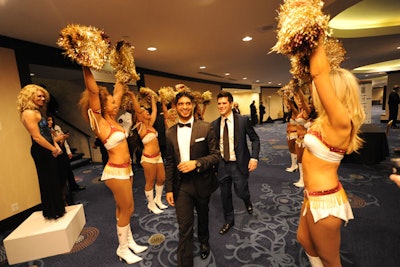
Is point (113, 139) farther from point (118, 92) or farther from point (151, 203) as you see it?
point (151, 203)

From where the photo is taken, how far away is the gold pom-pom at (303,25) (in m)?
1.10

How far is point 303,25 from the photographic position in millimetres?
1095

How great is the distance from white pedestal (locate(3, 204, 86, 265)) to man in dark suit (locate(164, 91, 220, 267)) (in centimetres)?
174

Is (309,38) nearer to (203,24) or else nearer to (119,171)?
(119,171)

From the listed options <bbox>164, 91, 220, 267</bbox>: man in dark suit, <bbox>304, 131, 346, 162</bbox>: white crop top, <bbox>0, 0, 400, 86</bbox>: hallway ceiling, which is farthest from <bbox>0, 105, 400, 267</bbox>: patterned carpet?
<bbox>0, 0, 400, 86</bbox>: hallway ceiling

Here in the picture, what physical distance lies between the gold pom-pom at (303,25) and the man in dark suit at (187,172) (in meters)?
1.15

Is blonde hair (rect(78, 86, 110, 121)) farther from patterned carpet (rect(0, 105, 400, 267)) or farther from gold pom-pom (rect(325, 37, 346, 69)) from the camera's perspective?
gold pom-pom (rect(325, 37, 346, 69))

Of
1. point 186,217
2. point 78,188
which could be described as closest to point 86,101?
point 186,217

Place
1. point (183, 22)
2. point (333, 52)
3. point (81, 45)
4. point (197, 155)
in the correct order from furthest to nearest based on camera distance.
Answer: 1. point (183, 22)
2. point (197, 155)
3. point (333, 52)
4. point (81, 45)

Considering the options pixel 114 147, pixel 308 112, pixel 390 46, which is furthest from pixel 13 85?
pixel 390 46

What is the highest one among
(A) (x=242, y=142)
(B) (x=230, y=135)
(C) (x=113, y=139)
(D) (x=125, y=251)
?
(C) (x=113, y=139)

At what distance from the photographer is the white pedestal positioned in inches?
103

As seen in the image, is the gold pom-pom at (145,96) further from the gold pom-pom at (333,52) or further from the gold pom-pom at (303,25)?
the gold pom-pom at (303,25)

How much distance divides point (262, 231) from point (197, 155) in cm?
163
